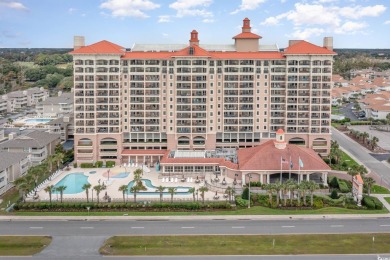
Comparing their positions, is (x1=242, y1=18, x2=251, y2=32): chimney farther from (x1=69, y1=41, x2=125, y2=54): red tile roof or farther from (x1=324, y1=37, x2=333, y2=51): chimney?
(x1=69, y1=41, x2=125, y2=54): red tile roof

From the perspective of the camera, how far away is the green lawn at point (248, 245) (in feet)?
195

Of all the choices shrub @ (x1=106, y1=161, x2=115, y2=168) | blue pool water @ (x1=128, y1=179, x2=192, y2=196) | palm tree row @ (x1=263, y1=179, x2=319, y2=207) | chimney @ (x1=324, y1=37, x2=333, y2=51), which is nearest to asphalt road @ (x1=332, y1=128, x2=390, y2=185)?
palm tree row @ (x1=263, y1=179, x2=319, y2=207)

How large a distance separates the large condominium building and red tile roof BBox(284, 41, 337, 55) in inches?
9.2

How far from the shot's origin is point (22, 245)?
203 feet

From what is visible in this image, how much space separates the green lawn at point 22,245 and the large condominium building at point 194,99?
46021mm

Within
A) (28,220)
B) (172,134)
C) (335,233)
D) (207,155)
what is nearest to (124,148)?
(172,134)

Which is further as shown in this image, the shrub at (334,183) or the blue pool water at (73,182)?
the shrub at (334,183)

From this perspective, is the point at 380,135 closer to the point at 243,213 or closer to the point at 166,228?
the point at 243,213

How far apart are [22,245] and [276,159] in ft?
171

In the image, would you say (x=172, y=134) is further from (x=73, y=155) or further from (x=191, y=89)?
(x=73, y=155)

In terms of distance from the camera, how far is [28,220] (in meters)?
72.6

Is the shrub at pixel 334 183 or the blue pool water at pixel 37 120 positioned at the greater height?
the blue pool water at pixel 37 120

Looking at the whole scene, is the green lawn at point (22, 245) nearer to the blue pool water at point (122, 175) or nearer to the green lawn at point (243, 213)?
the green lawn at point (243, 213)

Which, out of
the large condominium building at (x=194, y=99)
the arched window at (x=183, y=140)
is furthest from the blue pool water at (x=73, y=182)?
the arched window at (x=183, y=140)
